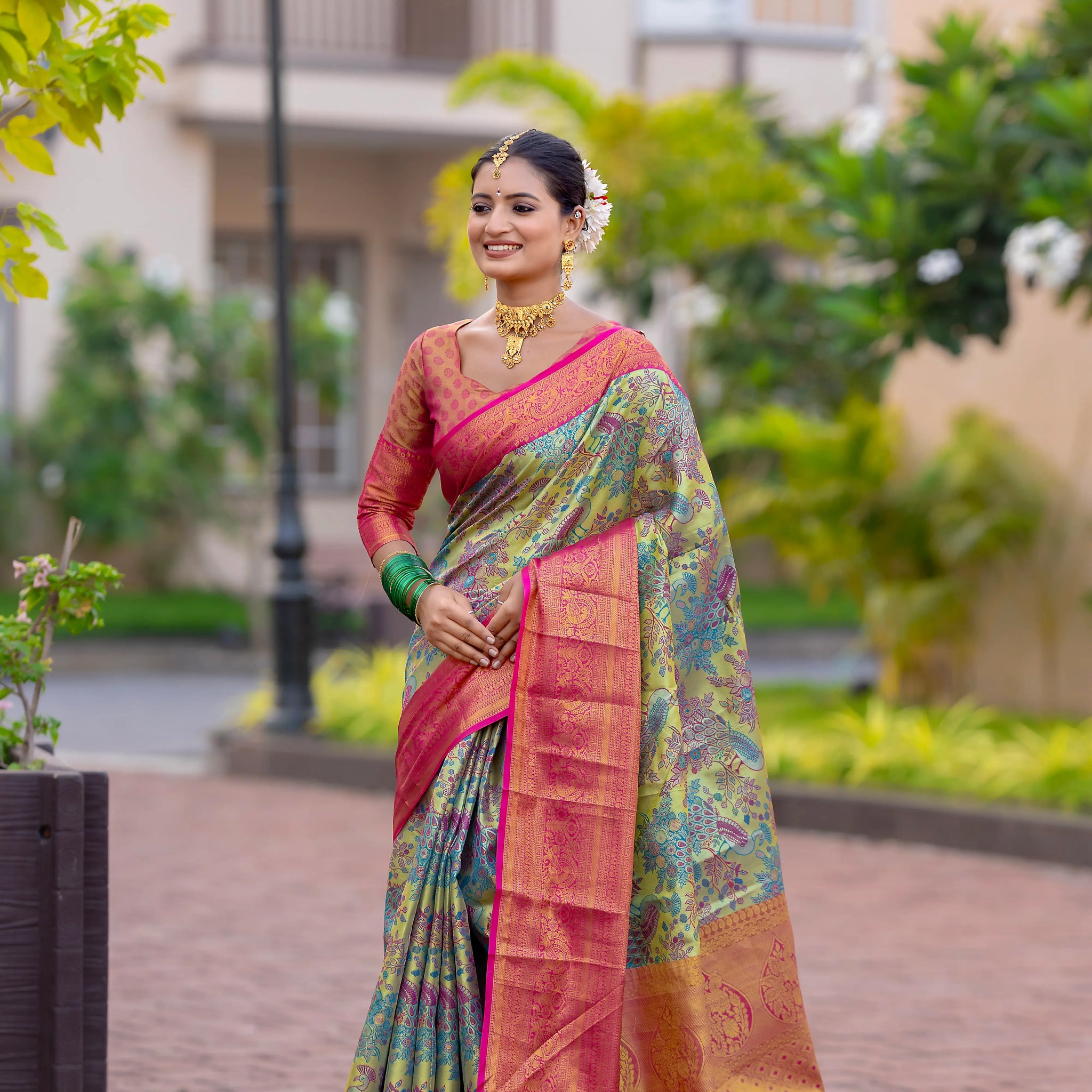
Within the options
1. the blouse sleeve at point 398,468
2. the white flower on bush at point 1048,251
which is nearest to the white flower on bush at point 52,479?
the white flower on bush at point 1048,251

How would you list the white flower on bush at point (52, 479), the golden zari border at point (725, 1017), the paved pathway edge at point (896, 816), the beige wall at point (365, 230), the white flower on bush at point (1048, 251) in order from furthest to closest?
the beige wall at point (365, 230) < the white flower on bush at point (52, 479) < the white flower on bush at point (1048, 251) < the paved pathway edge at point (896, 816) < the golden zari border at point (725, 1017)

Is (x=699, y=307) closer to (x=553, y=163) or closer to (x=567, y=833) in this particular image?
A: (x=553, y=163)

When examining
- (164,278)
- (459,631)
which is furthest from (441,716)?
(164,278)

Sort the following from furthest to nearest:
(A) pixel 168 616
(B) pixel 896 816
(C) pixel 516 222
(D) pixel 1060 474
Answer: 1. (A) pixel 168 616
2. (D) pixel 1060 474
3. (B) pixel 896 816
4. (C) pixel 516 222

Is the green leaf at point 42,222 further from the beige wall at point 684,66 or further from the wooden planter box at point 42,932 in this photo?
the beige wall at point 684,66

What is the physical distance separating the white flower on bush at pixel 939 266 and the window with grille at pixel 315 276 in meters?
12.7

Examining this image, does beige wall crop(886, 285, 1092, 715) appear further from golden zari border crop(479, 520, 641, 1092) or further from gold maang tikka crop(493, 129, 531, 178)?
golden zari border crop(479, 520, 641, 1092)

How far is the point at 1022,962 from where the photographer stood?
6527 mm

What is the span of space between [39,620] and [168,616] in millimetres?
14210

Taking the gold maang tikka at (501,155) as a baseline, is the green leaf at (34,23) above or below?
above

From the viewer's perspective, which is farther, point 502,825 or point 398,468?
point 398,468

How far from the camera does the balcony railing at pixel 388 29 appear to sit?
1978cm

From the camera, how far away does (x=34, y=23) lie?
3678 mm

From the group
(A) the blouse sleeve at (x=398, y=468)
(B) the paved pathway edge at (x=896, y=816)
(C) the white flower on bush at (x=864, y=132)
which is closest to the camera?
(A) the blouse sleeve at (x=398, y=468)
